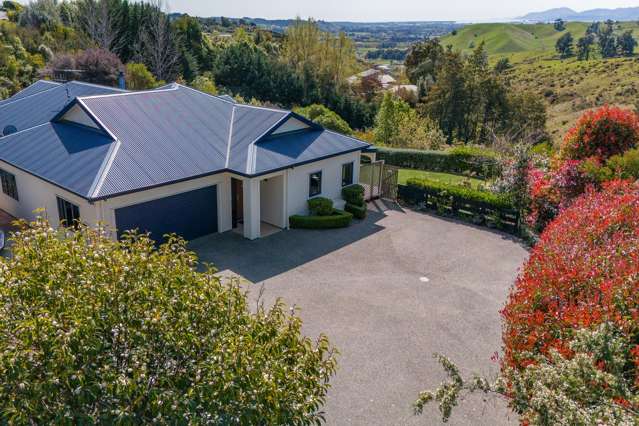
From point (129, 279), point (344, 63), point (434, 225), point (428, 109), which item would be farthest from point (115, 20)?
point (129, 279)

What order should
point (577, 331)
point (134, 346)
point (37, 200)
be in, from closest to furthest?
point (134, 346), point (577, 331), point (37, 200)

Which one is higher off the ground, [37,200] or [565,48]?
[565,48]

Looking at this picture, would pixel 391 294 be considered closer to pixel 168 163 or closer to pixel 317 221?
pixel 317 221

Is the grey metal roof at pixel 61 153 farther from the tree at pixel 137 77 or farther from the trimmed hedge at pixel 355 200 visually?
the tree at pixel 137 77


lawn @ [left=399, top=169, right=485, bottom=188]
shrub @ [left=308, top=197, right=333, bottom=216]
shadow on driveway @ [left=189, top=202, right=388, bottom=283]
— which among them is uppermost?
shrub @ [left=308, top=197, right=333, bottom=216]

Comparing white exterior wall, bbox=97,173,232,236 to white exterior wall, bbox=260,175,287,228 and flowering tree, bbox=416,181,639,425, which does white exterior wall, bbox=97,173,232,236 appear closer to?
white exterior wall, bbox=260,175,287,228

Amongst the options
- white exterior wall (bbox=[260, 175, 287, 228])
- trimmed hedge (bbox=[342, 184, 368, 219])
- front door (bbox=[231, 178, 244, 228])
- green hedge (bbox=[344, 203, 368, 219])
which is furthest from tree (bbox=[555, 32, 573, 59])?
front door (bbox=[231, 178, 244, 228])

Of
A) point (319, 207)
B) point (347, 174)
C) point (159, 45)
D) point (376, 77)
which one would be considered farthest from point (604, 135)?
point (376, 77)
